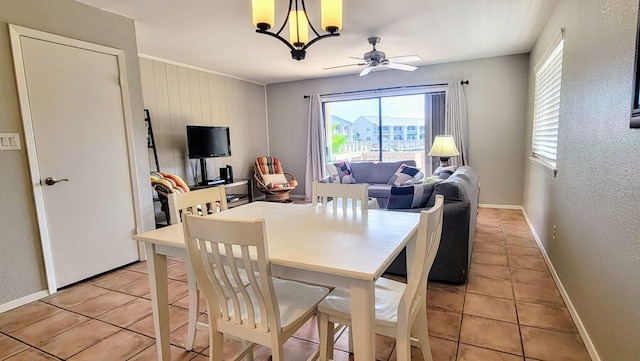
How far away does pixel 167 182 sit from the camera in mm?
3879

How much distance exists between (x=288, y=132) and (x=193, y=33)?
335 cm

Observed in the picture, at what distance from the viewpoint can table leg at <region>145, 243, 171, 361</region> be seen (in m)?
1.62

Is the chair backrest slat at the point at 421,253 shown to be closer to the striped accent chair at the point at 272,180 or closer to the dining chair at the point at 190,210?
the dining chair at the point at 190,210

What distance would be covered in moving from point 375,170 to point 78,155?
405 cm

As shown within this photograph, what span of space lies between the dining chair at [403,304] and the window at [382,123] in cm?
451

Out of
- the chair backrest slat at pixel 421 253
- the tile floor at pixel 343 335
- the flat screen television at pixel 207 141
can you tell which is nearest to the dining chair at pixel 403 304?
the chair backrest slat at pixel 421 253

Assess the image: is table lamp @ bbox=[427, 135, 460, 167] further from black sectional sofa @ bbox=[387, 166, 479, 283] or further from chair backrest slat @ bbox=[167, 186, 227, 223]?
chair backrest slat @ bbox=[167, 186, 227, 223]

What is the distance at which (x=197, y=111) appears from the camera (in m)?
5.33

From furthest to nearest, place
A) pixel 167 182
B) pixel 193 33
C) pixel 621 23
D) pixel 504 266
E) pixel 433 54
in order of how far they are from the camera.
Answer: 1. pixel 433 54
2. pixel 167 182
3. pixel 193 33
4. pixel 504 266
5. pixel 621 23

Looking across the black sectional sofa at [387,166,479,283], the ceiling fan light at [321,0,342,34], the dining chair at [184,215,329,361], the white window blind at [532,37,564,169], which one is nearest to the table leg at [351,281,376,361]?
the dining chair at [184,215,329,361]

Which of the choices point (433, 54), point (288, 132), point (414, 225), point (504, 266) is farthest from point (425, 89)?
point (414, 225)

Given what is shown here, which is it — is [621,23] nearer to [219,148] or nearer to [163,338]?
[163,338]

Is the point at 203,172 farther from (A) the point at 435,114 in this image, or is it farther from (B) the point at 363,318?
(B) the point at 363,318

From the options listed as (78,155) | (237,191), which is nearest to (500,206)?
(237,191)
